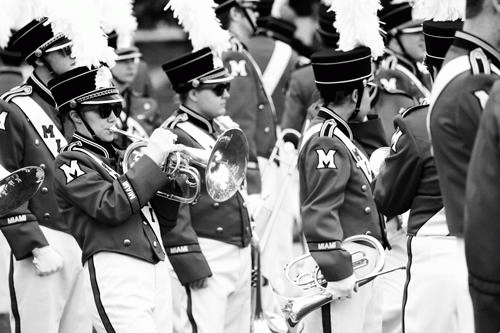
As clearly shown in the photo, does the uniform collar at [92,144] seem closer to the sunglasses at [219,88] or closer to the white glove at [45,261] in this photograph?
the white glove at [45,261]

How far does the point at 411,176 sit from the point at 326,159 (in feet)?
1.83

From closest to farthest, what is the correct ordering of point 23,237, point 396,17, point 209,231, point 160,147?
point 160,147 < point 23,237 < point 209,231 < point 396,17

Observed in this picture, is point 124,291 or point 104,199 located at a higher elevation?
A: point 104,199

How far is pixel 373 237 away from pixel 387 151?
0.52 m

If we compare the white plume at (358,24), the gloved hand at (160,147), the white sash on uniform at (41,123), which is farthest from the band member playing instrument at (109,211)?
the white plume at (358,24)

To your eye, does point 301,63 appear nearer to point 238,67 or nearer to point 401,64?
point 238,67

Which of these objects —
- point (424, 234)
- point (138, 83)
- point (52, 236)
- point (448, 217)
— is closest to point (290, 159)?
point (138, 83)

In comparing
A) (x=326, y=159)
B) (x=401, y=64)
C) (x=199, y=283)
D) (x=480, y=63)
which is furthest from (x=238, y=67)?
(x=480, y=63)

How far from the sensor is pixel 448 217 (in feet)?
16.6

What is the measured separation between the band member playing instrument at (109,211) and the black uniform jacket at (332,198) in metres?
0.80

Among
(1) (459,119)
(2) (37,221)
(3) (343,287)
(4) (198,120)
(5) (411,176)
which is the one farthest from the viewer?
(4) (198,120)

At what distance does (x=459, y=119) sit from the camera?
4.92 meters

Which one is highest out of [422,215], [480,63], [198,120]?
[480,63]

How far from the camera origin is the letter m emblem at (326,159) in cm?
727
